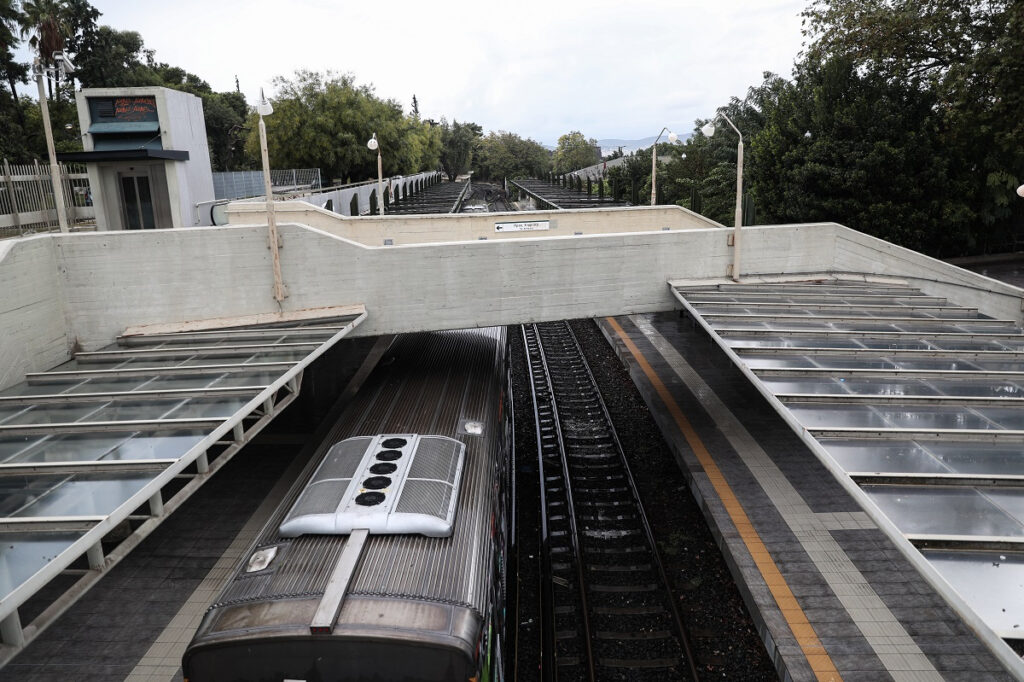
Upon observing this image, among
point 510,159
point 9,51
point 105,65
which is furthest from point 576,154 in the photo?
point 9,51

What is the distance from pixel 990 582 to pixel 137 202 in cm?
2383

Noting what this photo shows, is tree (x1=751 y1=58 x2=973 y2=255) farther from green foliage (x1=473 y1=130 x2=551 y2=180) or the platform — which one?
green foliage (x1=473 y1=130 x2=551 y2=180)

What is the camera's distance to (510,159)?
4520 inches

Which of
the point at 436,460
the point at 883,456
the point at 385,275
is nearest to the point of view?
the point at 883,456

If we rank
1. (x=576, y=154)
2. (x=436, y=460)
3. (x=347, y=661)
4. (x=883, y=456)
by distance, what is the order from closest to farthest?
(x=347, y=661) < (x=883, y=456) < (x=436, y=460) < (x=576, y=154)

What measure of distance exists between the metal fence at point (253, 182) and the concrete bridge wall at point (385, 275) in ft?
50.6

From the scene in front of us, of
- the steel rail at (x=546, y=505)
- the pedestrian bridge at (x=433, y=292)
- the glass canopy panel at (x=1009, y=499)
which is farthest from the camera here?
the pedestrian bridge at (x=433, y=292)

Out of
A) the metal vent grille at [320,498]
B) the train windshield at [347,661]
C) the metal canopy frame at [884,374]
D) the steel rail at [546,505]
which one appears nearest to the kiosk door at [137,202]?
the steel rail at [546,505]

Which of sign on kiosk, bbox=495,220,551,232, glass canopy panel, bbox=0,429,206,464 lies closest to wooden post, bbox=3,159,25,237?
glass canopy panel, bbox=0,429,206,464

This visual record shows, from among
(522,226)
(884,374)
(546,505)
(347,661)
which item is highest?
(522,226)

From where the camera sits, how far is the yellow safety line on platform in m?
9.30

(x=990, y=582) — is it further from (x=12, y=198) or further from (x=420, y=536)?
(x=12, y=198)

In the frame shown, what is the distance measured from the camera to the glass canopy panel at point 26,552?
5.40 m

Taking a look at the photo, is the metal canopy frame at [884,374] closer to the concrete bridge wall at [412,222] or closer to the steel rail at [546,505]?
the steel rail at [546,505]
